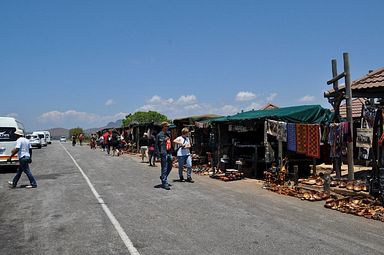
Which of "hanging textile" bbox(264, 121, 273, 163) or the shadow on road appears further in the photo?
the shadow on road

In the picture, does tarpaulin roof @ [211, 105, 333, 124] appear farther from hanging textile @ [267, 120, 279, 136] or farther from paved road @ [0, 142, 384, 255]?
paved road @ [0, 142, 384, 255]

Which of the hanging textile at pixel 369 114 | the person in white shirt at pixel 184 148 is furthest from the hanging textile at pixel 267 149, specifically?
the hanging textile at pixel 369 114

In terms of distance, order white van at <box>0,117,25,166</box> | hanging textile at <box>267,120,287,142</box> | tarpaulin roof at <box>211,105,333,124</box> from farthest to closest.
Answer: white van at <box>0,117,25,166</box>
tarpaulin roof at <box>211,105,333,124</box>
hanging textile at <box>267,120,287,142</box>

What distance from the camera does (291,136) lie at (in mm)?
14672

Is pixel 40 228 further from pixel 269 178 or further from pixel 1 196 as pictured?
pixel 269 178

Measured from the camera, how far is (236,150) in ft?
61.6

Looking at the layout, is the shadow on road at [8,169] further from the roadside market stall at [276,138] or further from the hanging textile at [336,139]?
the hanging textile at [336,139]

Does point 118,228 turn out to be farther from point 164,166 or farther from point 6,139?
point 6,139

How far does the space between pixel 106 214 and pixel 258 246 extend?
3695mm

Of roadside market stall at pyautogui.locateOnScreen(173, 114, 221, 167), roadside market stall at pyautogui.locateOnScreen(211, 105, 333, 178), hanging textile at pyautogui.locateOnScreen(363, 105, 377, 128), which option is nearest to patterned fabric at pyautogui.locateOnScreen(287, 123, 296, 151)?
roadside market stall at pyautogui.locateOnScreen(211, 105, 333, 178)

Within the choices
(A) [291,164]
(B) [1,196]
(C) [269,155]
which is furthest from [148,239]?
(A) [291,164]

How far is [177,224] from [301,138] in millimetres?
8346

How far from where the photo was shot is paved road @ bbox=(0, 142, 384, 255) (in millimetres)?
5996

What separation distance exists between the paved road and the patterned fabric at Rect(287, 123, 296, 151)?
11.3 feet
